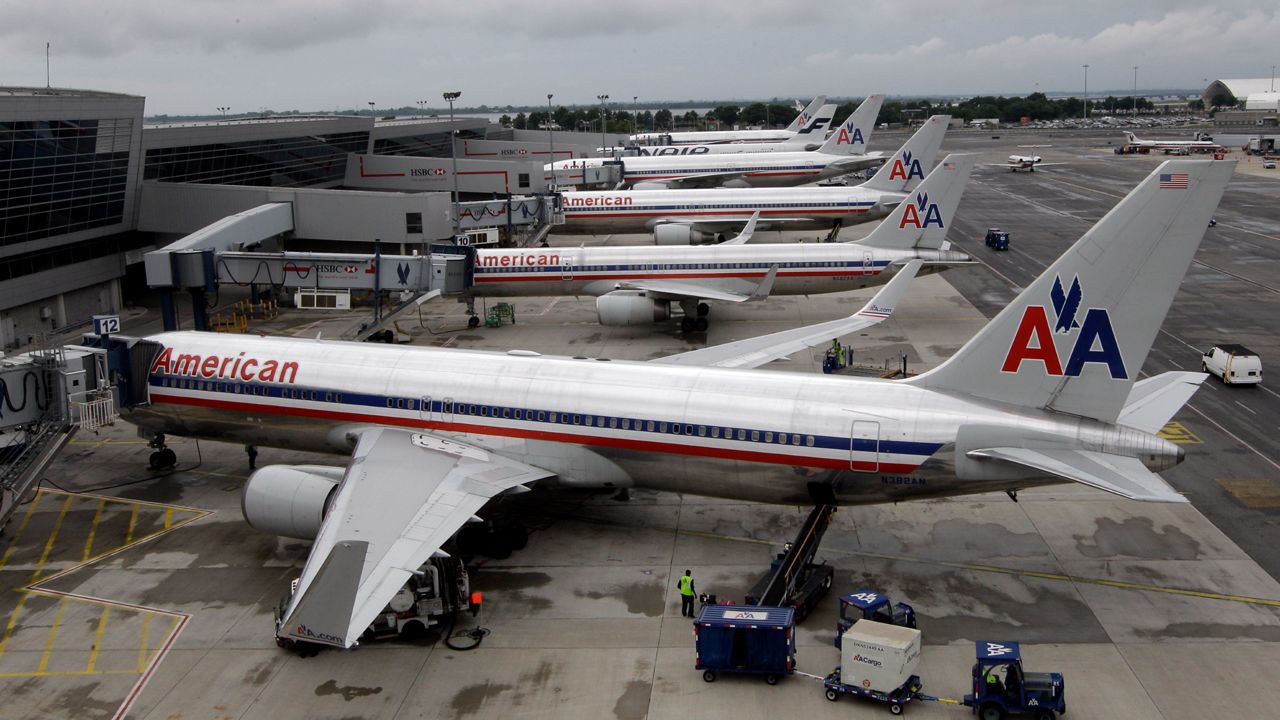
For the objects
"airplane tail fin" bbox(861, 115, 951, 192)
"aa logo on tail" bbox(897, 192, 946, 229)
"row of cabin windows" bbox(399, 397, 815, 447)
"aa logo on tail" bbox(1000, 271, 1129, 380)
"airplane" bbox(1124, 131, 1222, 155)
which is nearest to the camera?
"aa logo on tail" bbox(1000, 271, 1129, 380)

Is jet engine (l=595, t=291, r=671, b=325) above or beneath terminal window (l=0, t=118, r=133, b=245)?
beneath

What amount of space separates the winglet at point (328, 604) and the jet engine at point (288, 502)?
183 inches

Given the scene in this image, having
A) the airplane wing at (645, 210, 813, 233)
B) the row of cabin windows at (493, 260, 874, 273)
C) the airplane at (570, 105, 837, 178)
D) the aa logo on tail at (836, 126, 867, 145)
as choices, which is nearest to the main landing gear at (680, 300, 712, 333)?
the row of cabin windows at (493, 260, 874, 273)

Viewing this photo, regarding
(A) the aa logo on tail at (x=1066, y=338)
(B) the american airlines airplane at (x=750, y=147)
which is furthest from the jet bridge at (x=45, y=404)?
(B) the american airlines airplane at (x=750, y=147)

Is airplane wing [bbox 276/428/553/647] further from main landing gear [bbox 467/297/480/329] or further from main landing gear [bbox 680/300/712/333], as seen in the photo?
main landing gear [bbox 467/297/480/329]

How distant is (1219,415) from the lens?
3519cm

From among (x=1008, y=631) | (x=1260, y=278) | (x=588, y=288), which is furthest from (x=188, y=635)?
(x=1260, y=278)

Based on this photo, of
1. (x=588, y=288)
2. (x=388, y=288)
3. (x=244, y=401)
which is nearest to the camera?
(x=244, y=401)

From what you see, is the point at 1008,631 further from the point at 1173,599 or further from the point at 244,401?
the point at 244,401

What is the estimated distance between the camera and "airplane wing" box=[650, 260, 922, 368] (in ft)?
106

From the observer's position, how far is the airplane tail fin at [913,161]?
63125 mm

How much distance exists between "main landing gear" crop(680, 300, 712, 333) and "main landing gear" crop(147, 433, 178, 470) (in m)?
23.7

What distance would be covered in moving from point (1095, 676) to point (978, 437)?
531cm

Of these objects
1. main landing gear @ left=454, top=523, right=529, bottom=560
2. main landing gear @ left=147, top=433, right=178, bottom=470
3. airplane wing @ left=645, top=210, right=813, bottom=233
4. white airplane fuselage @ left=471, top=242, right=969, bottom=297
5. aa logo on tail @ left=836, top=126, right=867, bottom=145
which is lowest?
main landing gear @ left=454, top=523, right=529, bottom=560
